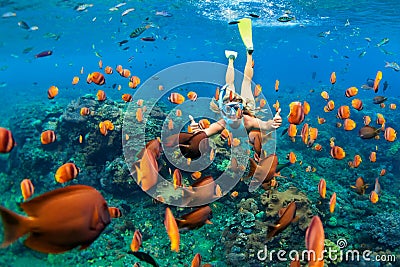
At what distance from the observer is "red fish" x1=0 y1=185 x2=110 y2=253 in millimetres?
1711

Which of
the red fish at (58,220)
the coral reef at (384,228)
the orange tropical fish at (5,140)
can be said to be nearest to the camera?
the red fish at (58,220)

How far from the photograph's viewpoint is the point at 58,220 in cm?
177

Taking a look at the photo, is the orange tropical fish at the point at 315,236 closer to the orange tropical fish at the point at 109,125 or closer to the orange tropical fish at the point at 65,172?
the orange tropical fish at the point at 65,172

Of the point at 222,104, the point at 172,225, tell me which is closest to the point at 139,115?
the point at 222,104

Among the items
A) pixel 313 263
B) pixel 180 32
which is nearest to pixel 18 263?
pixel 313 263

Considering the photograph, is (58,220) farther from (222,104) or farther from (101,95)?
(101,95)

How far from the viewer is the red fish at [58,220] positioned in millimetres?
1711

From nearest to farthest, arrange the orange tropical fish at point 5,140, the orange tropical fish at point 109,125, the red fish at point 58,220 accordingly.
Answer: the red fish at point 58,220 → the orange tropical fish at point 5,140 → the orange tropical fish at point 109,125

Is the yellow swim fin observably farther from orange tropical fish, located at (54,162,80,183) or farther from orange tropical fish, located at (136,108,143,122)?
orange tropical fish, located at (54,162,80,183)

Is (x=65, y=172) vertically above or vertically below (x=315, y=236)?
below

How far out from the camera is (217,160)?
30.2 feet

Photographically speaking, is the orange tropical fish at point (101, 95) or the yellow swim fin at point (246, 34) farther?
the orange tropical fish at point (101, 95)

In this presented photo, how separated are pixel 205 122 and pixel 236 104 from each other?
197 cm

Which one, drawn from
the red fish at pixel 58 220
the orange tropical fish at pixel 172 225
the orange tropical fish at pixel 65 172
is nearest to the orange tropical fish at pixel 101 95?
the orange tropical fish at pixel 65 172
